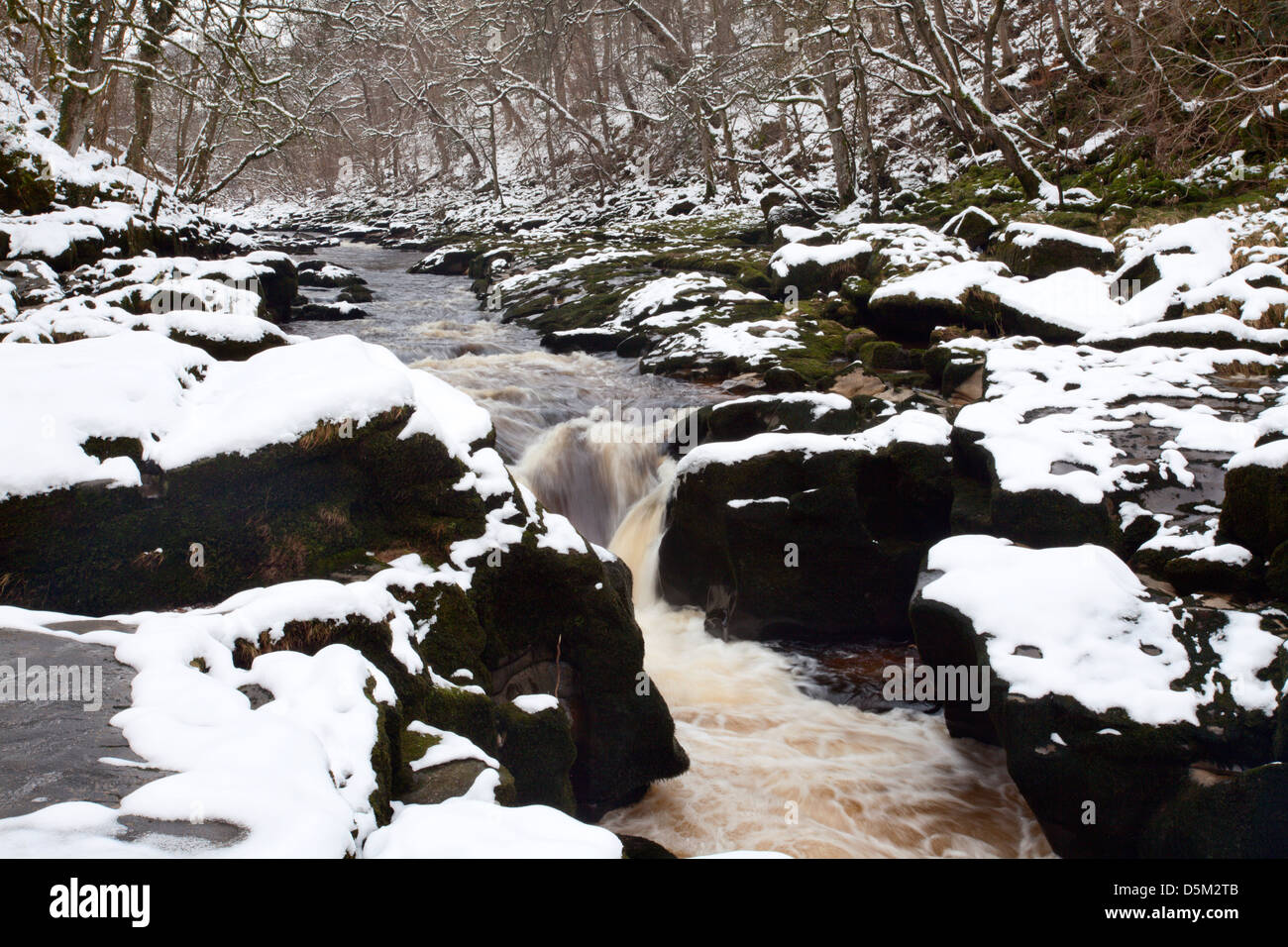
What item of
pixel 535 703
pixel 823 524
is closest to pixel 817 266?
pixel 823 524

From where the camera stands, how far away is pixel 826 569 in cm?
688

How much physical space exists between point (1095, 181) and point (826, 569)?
11566 millimetres

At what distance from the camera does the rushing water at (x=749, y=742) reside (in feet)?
15.5

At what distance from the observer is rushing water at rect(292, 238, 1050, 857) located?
4.73 metres

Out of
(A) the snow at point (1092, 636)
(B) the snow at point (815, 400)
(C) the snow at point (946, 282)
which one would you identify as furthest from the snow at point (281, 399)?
(C) the snow at point (946, 282)

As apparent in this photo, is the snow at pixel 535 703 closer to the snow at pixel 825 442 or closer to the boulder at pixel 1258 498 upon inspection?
the snow at pixel 825 442

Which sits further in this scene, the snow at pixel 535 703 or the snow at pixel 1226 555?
the snow at pixel 1226 555
